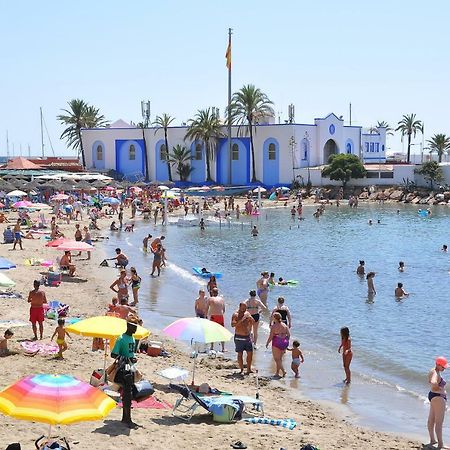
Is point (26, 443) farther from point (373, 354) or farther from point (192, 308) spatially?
point (192, 308)

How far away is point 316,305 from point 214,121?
159 feet

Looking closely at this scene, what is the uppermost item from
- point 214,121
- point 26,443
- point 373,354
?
point 214,121

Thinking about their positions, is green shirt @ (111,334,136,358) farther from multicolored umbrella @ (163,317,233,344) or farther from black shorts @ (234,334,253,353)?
black shorts @ (234,334,253,353)

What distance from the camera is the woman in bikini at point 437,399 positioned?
10.1 m

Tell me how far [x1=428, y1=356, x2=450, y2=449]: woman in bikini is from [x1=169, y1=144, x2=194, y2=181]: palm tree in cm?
6321

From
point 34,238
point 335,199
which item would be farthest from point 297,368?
point 335,199

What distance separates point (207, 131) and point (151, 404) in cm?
5997

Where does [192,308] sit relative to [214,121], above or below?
below

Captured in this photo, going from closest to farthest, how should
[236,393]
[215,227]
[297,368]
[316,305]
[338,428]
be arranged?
[338,428] → [236,393] → [297,368] → [316,305] → [215,227]

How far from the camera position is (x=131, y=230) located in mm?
43438

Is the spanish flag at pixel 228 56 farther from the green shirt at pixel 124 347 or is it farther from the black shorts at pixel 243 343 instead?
the green shirt at pixel 124 347

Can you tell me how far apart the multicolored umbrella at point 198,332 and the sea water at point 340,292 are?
2559 mm

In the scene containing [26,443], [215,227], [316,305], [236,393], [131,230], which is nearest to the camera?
[26,443]

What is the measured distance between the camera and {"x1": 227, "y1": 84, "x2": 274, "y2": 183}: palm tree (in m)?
69.2
